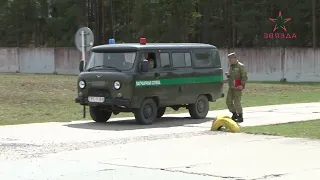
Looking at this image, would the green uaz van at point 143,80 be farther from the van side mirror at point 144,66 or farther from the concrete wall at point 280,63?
the concrete wall at point 280,63

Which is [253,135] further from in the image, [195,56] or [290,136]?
[195,56]

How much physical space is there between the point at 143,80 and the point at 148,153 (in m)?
5.47

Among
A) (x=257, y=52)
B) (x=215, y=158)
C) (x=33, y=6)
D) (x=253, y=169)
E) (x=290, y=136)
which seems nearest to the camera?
(x=253, y=169)

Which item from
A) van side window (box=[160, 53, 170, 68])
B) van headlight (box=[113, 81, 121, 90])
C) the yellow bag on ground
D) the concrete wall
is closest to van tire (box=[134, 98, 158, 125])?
van headlight (box=[113, 81, 121, 90])

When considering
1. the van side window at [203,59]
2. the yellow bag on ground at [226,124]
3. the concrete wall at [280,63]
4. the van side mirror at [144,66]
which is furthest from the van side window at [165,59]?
the concrete wall at [280,63]

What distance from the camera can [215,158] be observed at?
11.5 meters

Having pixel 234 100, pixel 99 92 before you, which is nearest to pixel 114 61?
pixel 99 92

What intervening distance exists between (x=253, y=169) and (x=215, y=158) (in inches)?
52.2

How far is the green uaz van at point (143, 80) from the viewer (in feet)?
57.1

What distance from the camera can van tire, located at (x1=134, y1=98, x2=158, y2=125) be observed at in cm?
1770

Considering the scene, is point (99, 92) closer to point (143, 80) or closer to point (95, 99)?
point (95, 99)

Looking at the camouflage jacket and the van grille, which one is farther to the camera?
the camouflage jacket

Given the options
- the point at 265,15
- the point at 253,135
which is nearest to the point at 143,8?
the point at 265,15

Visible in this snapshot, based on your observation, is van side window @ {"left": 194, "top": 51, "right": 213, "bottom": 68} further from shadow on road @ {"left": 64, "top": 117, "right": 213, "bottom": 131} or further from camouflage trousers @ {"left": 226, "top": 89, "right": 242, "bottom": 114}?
camouflage trousers @ {"left": 226, "top": 89, "right": 242, "bottom": 114}
